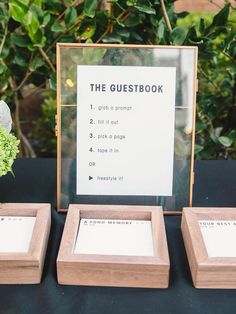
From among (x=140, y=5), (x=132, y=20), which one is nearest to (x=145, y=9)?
(x=140, y=5)

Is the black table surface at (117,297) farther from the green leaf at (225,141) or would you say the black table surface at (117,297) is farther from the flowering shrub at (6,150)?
the green leaf at (225,141)

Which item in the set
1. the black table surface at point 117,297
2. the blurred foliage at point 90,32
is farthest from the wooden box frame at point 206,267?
the blurred foliage at point 90,32

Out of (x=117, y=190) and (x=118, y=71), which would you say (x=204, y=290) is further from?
(x=118, y=71)

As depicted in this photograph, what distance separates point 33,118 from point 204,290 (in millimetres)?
2614

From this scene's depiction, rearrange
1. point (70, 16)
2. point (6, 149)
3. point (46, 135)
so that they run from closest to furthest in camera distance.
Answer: point (6, 149) < point (70, 16) < point (46, 135)

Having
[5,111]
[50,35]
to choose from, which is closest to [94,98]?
[5,111]

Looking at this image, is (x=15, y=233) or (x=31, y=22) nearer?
(x=15, y=233)

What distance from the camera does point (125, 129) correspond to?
97cm

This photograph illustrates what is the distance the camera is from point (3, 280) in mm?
Answer: 772

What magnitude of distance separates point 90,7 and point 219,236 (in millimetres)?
790

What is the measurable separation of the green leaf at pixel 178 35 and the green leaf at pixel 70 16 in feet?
1.04

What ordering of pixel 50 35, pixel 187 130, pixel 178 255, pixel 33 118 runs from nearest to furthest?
pixel 178 255
pixel 187 130
pixel 50 35
pixel 33 118

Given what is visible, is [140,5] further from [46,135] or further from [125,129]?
[46,135]

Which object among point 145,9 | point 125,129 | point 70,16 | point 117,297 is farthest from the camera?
point 70,16
